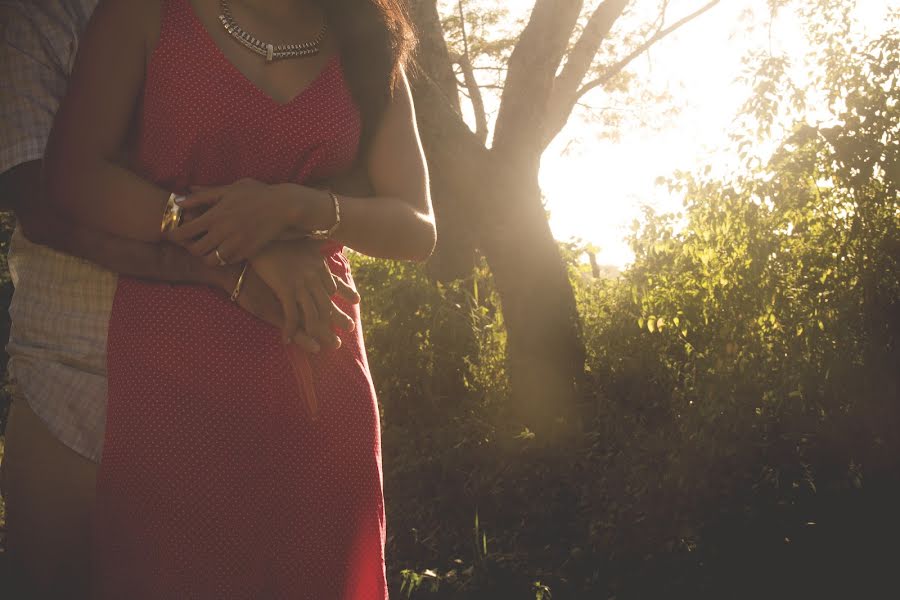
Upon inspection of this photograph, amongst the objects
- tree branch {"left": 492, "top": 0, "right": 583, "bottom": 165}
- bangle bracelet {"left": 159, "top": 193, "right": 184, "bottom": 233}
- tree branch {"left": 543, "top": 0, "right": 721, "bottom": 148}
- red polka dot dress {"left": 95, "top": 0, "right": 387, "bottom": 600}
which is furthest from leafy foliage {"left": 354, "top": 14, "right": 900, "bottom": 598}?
tree branch {"left": 543, "top": 0, "right": 721, "bottom": 148}

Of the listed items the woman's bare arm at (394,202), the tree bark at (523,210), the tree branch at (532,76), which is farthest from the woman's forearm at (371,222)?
the tree branch at (532,76)

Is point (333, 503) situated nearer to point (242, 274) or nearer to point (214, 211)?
point (242, 274)

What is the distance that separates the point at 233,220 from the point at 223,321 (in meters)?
0.20

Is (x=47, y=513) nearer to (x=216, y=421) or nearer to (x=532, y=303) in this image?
(x=216, y=421)

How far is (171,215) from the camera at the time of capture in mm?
1595

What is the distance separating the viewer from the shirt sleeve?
1.67 metres

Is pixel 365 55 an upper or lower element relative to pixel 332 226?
upper

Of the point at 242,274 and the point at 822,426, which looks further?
the point at 822,426

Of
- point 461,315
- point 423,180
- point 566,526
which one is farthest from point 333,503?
point 461,315

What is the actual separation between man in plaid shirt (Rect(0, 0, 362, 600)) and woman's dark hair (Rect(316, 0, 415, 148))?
1.48ft

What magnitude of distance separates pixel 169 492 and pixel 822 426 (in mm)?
3553

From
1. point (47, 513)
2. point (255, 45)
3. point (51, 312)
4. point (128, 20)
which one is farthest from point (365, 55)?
point (47, 513)

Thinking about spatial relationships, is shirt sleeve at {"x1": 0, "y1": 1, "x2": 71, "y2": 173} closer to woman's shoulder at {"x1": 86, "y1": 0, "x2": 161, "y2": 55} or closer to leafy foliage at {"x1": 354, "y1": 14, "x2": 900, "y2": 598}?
woman's shoulder at {"x1": 86, "y1": 0, "x2": 161, "y2": 55}

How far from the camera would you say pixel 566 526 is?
15.7 feet
